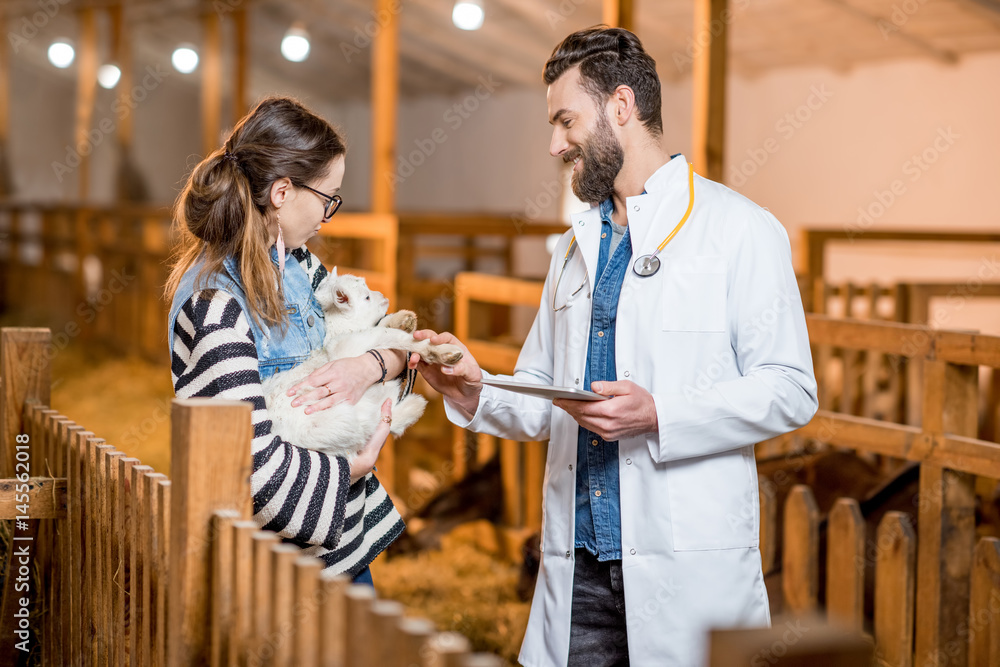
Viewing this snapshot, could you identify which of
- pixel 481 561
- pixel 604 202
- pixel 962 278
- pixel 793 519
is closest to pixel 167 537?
pixel 604 202

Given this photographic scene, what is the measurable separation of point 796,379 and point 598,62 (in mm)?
716

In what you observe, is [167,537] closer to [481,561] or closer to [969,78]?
[481,561]

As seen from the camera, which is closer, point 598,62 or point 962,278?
point 598,62

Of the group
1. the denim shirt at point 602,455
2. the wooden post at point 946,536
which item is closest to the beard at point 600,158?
the denim shirt at point 602,455

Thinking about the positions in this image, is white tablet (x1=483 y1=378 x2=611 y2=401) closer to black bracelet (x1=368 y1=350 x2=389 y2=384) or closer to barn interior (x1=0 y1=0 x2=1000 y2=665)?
black bracelet (x1=368 y1=350 x2=389 y2=384)

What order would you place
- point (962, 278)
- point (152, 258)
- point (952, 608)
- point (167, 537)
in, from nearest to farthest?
point (167, 537) → point (952, 608) → point (962, 278) → point (152, 258)

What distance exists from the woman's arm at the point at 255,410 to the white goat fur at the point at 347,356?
0.17 feet

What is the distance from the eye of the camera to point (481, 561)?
442 cm

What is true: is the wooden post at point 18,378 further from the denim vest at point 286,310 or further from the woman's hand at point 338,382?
the woman's hand at point 338,382

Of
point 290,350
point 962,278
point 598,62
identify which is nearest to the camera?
point 290,350

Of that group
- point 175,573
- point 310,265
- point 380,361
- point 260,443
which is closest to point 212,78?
point 310,265

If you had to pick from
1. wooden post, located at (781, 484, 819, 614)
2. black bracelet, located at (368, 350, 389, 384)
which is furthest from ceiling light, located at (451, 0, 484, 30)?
black bracelet, located at (368, 350, 389, 384)

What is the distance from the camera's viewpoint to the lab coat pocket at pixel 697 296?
181 cm

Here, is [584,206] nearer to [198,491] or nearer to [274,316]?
[274,316]
